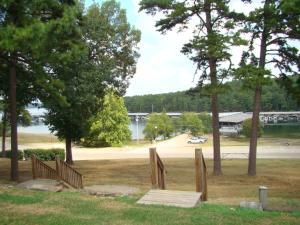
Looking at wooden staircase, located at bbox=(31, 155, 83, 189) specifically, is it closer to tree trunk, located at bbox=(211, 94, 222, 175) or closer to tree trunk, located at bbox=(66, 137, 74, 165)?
tree trunk, located at bbox=(211, 94, 222, 175)

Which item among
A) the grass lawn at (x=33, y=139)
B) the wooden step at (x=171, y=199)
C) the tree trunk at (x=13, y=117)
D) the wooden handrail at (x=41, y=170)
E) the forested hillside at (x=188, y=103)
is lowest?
the grass lawn at (x=33, y=139)

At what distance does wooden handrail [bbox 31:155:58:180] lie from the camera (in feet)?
47.6

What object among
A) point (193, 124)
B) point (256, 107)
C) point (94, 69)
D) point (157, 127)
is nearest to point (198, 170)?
point (256, 107)

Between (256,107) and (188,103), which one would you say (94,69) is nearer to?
(256,107)

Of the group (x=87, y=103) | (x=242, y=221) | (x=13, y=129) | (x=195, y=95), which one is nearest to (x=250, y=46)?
(x=195, y=95)

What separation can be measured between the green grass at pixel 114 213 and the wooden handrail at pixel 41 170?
444 centimetres

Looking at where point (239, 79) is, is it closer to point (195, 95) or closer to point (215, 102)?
point (215, 102)

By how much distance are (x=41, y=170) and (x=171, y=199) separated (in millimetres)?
6208

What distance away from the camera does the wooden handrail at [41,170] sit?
14.5 m

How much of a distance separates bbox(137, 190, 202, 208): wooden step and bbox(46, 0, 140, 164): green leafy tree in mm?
7127

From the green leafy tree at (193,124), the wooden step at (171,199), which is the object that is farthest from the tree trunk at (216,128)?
the green leafy tree at (193,124)

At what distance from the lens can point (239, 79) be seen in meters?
19.8

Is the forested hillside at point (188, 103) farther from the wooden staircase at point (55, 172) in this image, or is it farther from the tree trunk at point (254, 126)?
the wooden staircase at point (55, 172)

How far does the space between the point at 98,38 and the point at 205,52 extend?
736 cm
